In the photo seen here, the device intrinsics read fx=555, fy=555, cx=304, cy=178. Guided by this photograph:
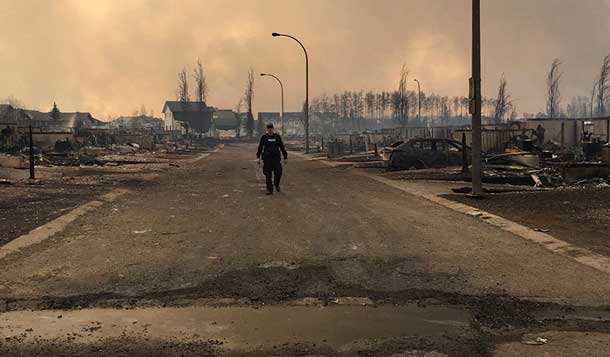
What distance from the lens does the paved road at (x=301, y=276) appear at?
4301mm

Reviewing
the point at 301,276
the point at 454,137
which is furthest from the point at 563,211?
the point at 454,137

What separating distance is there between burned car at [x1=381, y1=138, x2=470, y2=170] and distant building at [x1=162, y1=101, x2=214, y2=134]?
71.2 metres

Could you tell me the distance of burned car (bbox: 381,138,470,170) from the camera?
23391mm

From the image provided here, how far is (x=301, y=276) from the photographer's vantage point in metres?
5.98

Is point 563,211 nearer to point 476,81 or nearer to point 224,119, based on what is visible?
point 476,81

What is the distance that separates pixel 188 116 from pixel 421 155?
95594 mm

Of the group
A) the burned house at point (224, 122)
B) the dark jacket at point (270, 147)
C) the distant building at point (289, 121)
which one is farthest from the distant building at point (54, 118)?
the dark jacket at point (270, 147)

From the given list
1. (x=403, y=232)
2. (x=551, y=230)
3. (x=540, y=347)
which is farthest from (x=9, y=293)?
(x=551, y=230)

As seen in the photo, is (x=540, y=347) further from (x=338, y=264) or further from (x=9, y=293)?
(x=9, y=293)

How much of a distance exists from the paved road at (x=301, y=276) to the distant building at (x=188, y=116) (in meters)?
84.5

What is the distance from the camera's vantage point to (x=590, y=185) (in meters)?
15.3

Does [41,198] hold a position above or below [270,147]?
below

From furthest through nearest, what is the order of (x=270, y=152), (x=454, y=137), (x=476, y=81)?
1. (x=454, y=137)
2. (x=270, y=152)
3. (x=476, y=81)

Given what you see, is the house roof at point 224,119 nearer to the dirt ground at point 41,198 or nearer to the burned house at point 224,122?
the burned house at point 224,122
